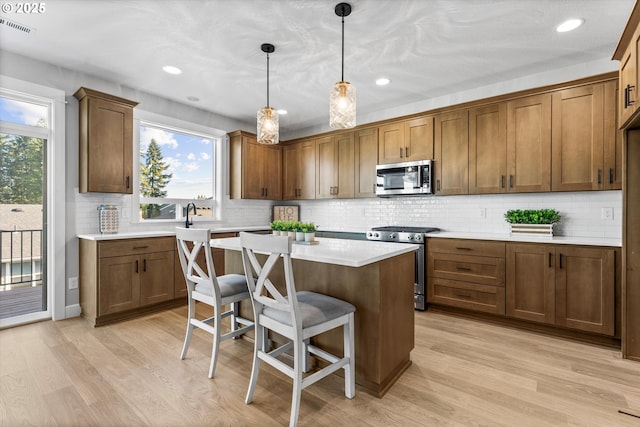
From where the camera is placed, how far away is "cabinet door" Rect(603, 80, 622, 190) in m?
2.88

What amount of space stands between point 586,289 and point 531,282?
16.1 inches

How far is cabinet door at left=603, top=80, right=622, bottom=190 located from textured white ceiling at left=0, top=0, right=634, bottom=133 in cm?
43

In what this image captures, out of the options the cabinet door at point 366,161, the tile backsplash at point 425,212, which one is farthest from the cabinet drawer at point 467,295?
the cabinet door at point 366,161

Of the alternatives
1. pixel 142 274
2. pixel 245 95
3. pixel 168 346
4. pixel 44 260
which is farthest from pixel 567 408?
pixel 44 260

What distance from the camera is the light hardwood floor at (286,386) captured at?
1766 mm

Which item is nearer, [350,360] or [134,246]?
[350,360]

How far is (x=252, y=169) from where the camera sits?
5.13 m

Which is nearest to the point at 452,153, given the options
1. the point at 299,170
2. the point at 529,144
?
the point at 529,144

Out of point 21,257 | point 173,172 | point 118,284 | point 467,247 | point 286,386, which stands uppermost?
point 173,172

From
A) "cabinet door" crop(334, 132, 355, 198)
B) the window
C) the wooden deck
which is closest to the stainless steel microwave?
"cabinet door" crop(334, 132, 355, 198)

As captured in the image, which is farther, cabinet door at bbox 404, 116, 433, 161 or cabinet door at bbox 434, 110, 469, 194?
cabinet door at bbox 404, 116, 433, 161

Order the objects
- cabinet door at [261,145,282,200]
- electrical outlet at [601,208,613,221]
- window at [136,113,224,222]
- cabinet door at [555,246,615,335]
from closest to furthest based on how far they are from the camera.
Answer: cabinet door at [555,246,615,335], electrical outlet at [601,208,613,221], window at [136,113,224,222], cabinet door at [261,145,282,200]

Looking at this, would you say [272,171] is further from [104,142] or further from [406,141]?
[104,142]

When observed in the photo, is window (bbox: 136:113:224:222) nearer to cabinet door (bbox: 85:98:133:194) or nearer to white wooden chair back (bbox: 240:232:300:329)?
cabinet door (bbox: 85:98:133:194)
